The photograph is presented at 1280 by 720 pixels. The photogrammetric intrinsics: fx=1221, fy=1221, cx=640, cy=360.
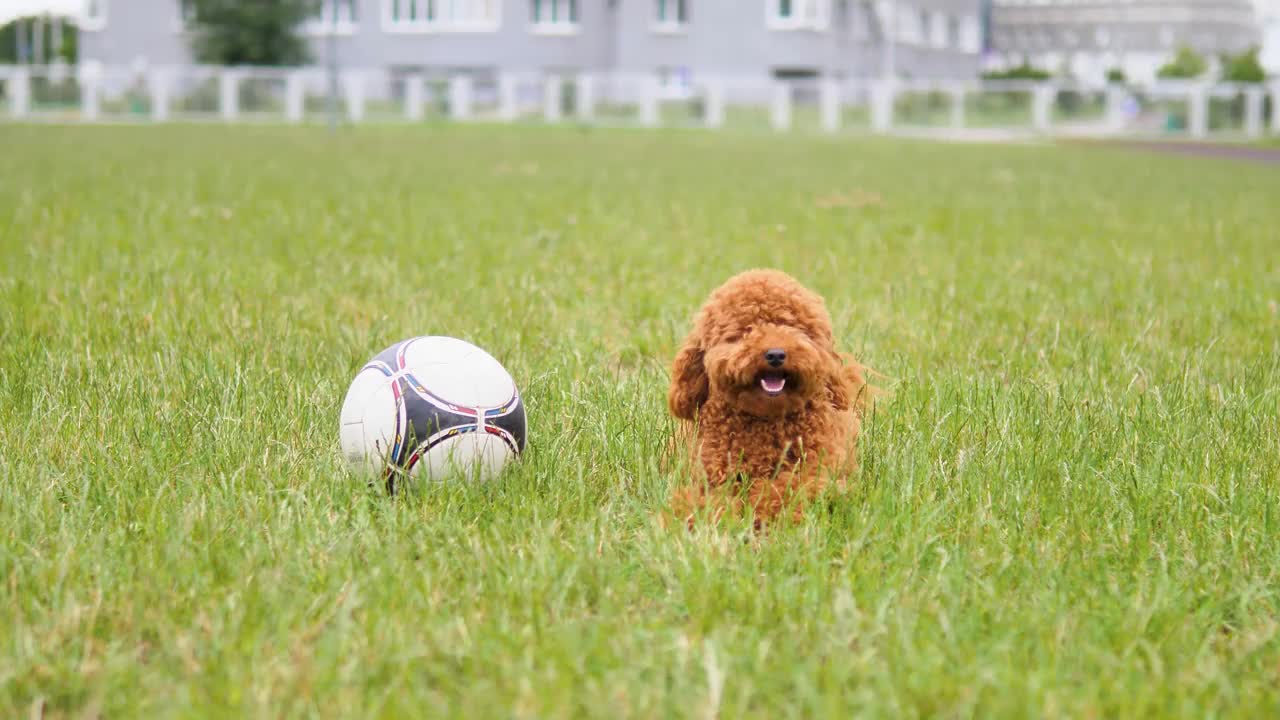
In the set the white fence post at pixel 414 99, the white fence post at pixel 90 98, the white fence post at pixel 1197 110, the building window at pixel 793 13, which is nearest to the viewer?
the white fence post at pixel 1197 110

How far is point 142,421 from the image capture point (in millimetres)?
3641

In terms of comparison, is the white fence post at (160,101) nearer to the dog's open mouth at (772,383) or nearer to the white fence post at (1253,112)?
the white fence post at (1253,112)

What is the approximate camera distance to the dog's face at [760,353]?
112 inches

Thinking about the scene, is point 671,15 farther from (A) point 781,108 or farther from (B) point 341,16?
(B) point 341,16

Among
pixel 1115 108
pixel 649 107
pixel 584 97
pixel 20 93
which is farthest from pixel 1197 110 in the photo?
pixel 20 93

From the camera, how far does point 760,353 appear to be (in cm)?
282

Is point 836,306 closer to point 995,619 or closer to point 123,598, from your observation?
point 995,619

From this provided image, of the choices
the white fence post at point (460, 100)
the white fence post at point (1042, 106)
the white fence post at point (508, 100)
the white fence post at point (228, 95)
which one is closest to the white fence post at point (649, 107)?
the white fence post at point (508, 100)

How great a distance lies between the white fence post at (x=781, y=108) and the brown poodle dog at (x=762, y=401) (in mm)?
39780

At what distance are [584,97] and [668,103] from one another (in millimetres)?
3269

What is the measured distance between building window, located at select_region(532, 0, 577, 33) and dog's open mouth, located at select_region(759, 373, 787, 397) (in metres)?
49.5

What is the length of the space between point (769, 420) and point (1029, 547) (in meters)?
0.69

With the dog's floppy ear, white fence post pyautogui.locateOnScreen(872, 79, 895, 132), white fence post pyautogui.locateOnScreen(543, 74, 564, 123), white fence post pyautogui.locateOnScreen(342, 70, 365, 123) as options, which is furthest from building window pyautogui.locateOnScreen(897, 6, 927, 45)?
the dog's floppy ear

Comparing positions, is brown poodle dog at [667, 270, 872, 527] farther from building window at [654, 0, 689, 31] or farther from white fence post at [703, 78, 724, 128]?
building window at [654, 0, 689, 31]
